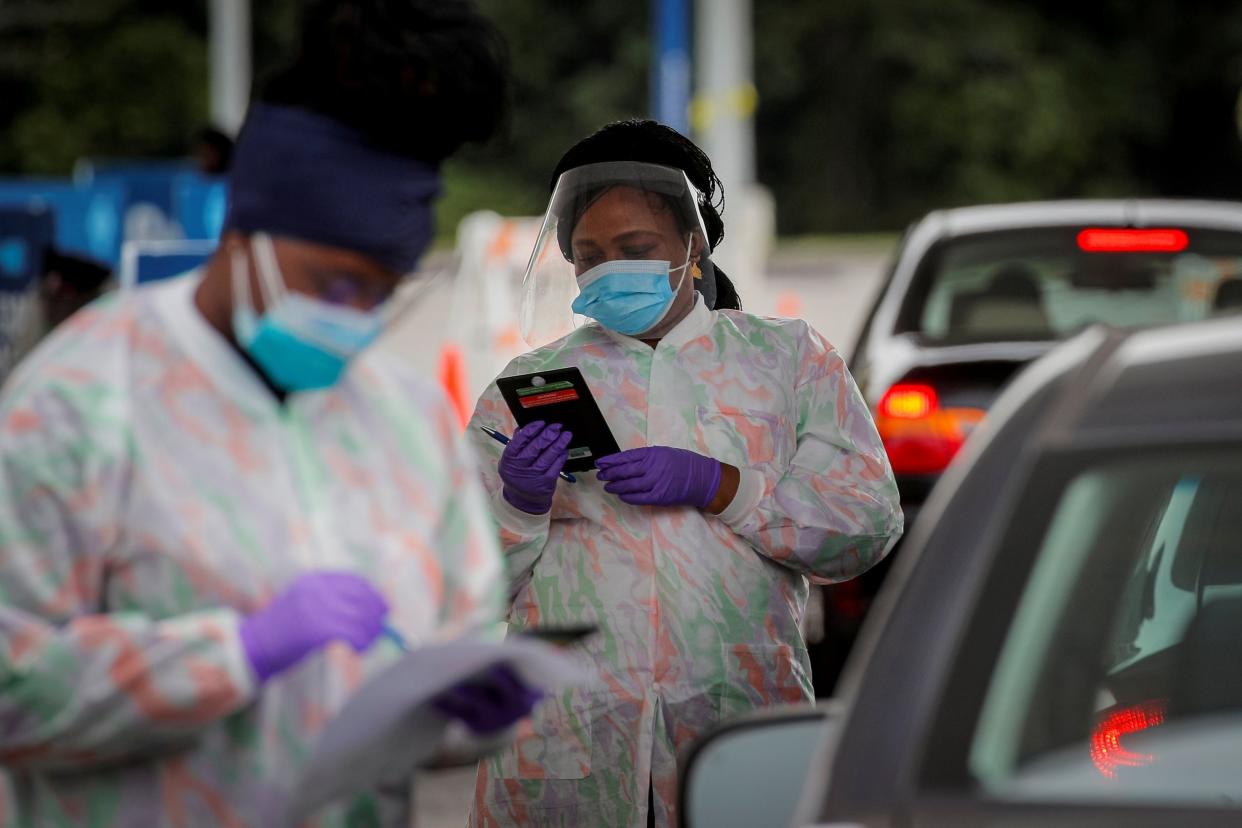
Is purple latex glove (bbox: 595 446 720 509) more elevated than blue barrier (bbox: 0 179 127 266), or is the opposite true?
purple latex glove (bbox: 595 446 720 509)

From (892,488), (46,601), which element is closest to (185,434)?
(46,601)

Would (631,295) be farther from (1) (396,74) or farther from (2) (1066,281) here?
(2) (1066,281)

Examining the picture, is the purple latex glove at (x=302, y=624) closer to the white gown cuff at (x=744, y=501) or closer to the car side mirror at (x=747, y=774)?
the car side mirror at (x=747, y=774)

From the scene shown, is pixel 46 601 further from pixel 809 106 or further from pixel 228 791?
pixel 809 106

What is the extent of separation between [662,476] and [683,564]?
0.17m

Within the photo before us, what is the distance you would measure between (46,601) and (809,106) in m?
40.6

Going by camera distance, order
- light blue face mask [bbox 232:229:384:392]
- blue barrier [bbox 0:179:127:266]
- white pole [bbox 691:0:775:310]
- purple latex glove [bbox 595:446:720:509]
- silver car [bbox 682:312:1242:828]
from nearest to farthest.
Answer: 1. silver car [bbox 682:312:1242:828]
2. light blue face mask [bbox 232:229:384:392]
3. purple latex glove [bbox 595:446:720:509]
4. blue barrier [bbox 0:179:127:266]
5. white pole [bbox 691:0:775:310]

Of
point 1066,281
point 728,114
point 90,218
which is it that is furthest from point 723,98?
point 1066,281

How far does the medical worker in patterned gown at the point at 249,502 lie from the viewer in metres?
2.29

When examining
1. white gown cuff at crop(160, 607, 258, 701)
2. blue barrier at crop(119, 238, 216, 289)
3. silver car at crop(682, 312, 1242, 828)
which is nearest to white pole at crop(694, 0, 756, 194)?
blue barrier at crop(119, 238, 216, 289)

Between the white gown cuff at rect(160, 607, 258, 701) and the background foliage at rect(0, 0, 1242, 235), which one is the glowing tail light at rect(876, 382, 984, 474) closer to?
the white gown cuff at rect(160, 607, 258, 701)

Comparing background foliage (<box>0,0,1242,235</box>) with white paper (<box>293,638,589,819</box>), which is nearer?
white paper (<box>293,638,589,819</box>)

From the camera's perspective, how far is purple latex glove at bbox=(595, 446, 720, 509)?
143 inches

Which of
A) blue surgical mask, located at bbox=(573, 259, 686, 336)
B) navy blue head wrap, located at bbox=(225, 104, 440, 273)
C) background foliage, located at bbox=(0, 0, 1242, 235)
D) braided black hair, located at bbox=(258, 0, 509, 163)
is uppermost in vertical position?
braided black hair, located at bbox=(258, 0, 509, 163)
